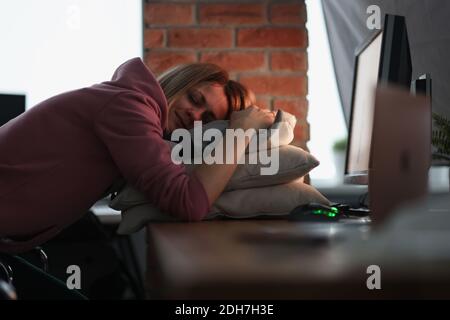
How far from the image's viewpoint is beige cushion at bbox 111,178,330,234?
122 cm

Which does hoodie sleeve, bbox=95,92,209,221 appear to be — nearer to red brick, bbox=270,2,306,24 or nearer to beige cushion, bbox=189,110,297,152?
beige cushion, bbox=189,110,297,152

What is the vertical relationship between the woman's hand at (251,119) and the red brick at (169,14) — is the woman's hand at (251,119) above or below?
below

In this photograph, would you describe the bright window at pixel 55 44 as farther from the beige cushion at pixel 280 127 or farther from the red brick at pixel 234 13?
the beige cushion at pixel 280 127

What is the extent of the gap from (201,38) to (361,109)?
98cm

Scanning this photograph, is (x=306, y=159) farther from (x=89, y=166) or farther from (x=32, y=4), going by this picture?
(x=32, y=4)

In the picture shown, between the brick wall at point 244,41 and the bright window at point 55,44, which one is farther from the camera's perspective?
the bright window at point 55,44

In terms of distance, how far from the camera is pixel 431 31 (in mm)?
1815

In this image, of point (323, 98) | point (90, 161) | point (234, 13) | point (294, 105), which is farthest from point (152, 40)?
point (90, 161)

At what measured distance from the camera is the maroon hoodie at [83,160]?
1.13 meters

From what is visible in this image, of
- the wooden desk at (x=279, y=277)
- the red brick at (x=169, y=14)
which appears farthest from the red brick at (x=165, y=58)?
the wooden desk at (x=279, y=277)

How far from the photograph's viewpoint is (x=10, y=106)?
2295mm

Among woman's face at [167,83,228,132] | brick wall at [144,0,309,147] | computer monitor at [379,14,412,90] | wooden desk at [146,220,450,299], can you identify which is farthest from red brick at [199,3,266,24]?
wooden desk at [146,220,450,299]

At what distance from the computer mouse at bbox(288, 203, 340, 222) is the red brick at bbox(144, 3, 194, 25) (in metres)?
1.37
